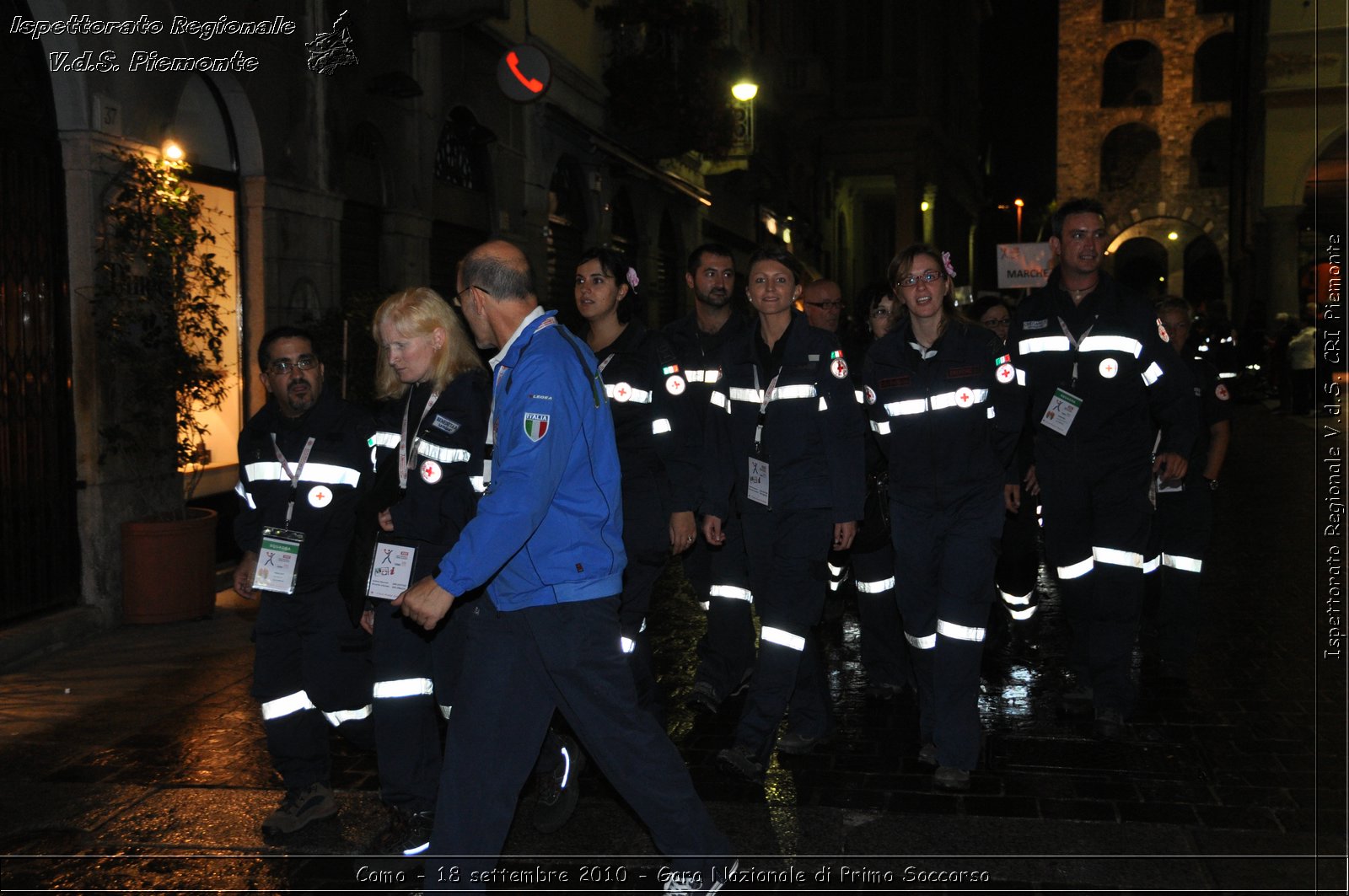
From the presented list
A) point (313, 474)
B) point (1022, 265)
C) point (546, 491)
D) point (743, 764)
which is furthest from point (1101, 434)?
point (1022, 265)

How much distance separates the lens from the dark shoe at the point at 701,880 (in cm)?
385

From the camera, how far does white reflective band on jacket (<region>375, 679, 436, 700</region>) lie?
177 inches

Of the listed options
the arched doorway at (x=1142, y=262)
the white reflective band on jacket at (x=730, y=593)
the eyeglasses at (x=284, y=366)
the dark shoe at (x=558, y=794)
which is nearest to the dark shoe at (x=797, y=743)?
the white reflective band on jacket at (x=730, y=593)

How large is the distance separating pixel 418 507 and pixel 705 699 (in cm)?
257

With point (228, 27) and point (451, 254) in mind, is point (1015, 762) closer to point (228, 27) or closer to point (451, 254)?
point (228, 27)

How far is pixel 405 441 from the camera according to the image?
455 cm

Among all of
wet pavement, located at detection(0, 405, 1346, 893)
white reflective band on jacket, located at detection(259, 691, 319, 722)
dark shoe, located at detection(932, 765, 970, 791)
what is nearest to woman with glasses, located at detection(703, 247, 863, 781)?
wet pavement, located at detection(0, 405, 1346, 893)

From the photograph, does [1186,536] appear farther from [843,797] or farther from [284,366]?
[284,366]

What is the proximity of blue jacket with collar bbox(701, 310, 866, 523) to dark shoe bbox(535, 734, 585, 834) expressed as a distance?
1.45 meters

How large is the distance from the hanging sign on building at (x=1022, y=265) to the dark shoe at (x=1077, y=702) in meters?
15.3

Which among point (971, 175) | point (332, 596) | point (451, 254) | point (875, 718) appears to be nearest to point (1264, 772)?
point (875, 718)

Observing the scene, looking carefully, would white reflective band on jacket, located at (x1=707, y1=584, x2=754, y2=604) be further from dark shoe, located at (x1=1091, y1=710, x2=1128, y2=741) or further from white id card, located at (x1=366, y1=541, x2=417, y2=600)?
white id card, located at (x1=366, y1=541, x2=417, y2=600)

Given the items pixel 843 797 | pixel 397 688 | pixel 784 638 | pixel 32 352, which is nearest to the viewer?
pixel 397 688

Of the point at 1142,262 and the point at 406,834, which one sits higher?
the point at 1142,262
